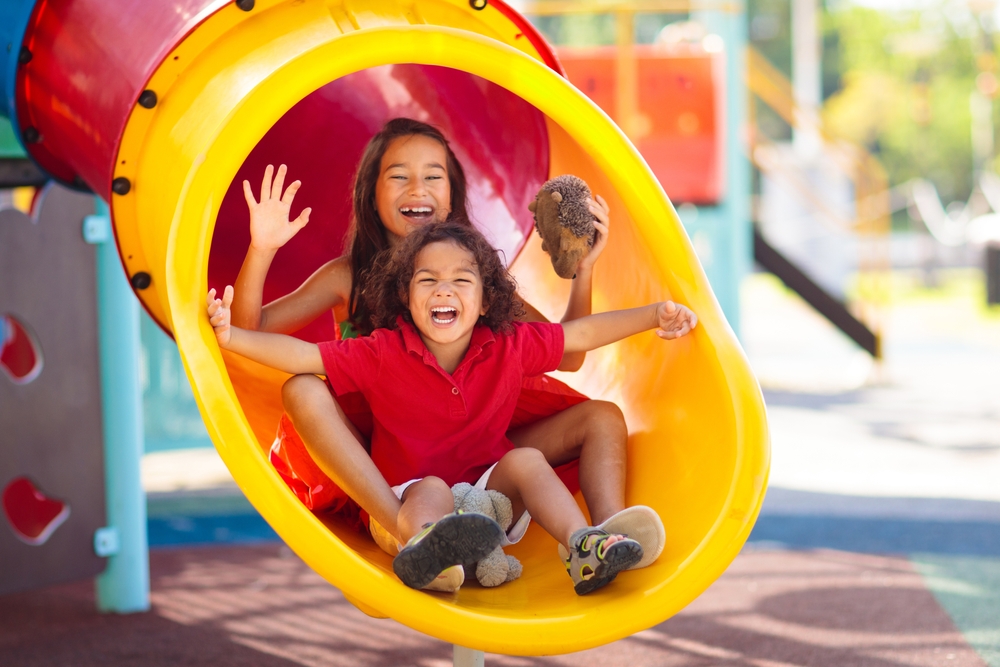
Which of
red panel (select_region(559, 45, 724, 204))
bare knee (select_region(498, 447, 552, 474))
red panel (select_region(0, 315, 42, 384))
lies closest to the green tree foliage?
red panel (select_region(559, 45, 724, 204))

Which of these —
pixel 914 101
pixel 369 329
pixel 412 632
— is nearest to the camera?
pixel 369 329

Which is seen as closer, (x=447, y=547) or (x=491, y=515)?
(x=447, y=547)

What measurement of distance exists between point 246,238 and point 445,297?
77 centimetres

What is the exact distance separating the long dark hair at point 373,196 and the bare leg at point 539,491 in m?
0.61

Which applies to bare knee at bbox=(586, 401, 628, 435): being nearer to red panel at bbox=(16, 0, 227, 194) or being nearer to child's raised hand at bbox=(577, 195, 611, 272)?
child's raised hand at bbox=(577, 195, 611, 272)

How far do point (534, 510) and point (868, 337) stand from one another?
6.22 metres

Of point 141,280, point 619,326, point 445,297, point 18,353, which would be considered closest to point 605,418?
point 619,326

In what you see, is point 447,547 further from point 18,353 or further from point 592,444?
point 18,353

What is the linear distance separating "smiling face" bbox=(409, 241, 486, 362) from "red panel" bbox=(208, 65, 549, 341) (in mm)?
715

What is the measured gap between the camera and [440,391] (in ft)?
6.47

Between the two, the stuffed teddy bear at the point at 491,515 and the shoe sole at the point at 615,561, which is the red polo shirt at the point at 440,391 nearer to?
the stuffed teddy bear at the point at 491,515

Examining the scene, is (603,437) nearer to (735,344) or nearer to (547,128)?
(735,344)

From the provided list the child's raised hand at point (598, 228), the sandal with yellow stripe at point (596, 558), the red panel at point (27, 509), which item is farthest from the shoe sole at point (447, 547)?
the red panel at point (27, 509)

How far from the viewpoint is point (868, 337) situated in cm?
750
